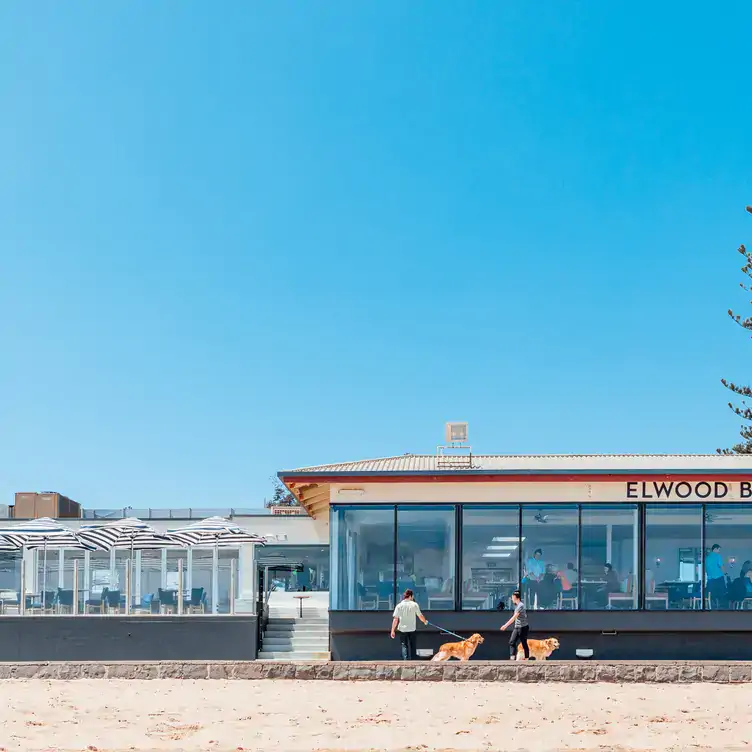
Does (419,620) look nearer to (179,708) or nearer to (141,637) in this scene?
(141,637)

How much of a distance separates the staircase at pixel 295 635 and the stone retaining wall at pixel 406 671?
4.44 meters

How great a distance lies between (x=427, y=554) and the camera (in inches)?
814

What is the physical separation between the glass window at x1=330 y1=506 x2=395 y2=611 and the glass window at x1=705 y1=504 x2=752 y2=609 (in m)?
5.70

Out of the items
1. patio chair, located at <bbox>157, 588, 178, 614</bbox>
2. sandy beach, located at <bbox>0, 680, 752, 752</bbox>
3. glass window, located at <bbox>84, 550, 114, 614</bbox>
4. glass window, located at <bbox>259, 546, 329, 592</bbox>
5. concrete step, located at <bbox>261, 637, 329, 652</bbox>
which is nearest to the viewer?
sandy beach, located at <bbox>0, 680, 752, 752</bbox>

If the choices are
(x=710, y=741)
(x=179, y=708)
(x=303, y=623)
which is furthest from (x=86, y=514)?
(x=710, y=741)

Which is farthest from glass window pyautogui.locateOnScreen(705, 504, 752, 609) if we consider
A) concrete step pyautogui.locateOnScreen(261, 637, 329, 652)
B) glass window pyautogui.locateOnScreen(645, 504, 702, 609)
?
concrete step pyautogui.locateOnScreen(261, 637, 329, 652)

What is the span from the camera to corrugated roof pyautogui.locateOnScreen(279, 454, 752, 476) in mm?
20562

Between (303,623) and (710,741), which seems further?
(303,623)

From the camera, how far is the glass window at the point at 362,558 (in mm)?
20547

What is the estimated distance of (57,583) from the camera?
2186cm

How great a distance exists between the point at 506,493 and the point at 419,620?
9.03 ft

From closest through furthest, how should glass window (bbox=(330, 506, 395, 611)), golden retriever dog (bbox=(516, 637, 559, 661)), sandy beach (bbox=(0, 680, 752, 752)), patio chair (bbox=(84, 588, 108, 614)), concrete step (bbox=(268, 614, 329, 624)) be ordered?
sandy beach (bbox=(0, 680, 752, 752))
golden retriever dog (bbox=(516, 637, 559, 661))
glass window (bbox=(330, 506, 395, 611))
patio chair (bbox=(84, 588, 108, 614))
concrete step (bbox=(268, 614, 329, 624))

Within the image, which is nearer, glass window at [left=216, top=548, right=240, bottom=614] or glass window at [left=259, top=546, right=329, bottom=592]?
glass window at [left=216, top=548, right=240, bottom=614]

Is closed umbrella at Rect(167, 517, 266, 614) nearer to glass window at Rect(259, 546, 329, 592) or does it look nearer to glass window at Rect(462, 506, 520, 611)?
glass window at Rect(462, 506, 520, 611)
